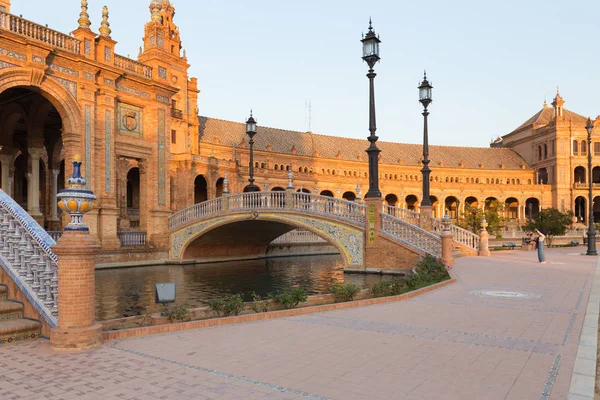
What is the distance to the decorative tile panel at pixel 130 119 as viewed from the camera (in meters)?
27.7

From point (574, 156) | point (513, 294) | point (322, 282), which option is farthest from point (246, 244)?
point (574, 156)

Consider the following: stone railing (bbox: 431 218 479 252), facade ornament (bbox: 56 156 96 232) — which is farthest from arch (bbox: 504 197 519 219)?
facade ornament (bbox: 56 156 96 232)

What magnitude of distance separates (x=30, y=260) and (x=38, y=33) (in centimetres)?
1900

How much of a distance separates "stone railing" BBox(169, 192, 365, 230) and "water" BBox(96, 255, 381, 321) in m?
2.80

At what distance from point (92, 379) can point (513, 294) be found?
982 cm

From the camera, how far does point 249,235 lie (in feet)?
106

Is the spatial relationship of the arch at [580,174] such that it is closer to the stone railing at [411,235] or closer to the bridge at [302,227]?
the bridge at [302,227]

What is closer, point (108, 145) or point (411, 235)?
point (411, 235)

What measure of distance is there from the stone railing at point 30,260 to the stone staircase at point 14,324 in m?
0.26

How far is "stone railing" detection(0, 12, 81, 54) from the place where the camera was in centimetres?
2198

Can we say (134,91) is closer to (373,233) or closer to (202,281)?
(202,281)

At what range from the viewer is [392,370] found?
6.03 metres

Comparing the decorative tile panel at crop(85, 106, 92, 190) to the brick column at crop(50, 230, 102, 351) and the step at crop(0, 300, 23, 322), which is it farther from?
the brick column at crop(50, 230, 102, 351)

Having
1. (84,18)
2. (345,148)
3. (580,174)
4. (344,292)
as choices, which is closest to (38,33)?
(84,18)
